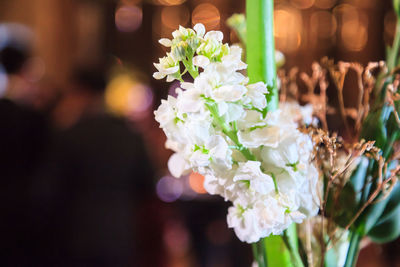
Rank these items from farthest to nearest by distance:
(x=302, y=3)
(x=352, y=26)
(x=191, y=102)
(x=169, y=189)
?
1. (x=352, y=26)
2. (x=302, y=3)
3. (x=169, y=189)
4. (x=191, y=102)

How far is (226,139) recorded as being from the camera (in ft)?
1.64

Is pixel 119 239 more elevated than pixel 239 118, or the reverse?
pixel 239 118

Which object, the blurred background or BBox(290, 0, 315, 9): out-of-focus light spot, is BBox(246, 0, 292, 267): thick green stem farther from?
BBox(290, 0, 315, 9): out-of-focus light spot

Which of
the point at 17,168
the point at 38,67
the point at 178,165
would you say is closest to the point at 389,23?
the point at 38,67

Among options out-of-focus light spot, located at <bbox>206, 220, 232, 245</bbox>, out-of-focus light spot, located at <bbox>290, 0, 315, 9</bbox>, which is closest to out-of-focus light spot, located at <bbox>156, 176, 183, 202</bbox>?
out-of-focus light spot, located at <bbox>206, 220, 232, 245</bbox>

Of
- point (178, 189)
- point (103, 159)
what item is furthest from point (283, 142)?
point (178, 189)

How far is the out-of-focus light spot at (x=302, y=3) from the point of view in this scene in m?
4.19

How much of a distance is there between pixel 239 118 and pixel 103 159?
1.54 metres

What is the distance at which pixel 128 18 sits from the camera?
4.17 metres

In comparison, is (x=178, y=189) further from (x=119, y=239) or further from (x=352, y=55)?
(x=352, y=55)

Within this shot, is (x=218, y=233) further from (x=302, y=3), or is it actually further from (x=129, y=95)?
(x=302, y=3)

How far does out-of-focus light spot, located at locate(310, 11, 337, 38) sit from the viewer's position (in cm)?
423

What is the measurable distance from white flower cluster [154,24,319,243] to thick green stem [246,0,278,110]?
4cm

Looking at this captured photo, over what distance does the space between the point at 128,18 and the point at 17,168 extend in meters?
2.42
